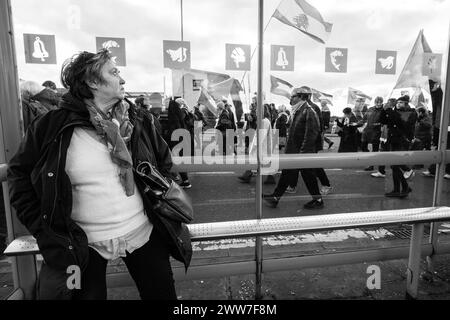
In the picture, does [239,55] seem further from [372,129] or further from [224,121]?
[372,129]

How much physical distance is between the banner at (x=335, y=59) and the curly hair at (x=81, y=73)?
1851 millimetres

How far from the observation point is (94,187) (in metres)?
1.62

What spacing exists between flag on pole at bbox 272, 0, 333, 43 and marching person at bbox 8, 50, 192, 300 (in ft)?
4.88

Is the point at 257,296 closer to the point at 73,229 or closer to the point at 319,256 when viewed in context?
the point at 319,256

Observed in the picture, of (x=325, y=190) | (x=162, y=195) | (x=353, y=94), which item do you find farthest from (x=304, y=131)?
(x=162, y=195)

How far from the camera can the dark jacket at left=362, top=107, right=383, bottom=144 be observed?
668 centimetres

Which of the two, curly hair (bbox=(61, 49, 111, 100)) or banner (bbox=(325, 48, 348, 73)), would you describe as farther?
banner (bbox=(325, 48, 348, 73))

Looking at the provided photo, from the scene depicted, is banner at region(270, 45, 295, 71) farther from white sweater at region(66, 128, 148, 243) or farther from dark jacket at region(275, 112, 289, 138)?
dark jacket at region(275, 112, 289, 138)

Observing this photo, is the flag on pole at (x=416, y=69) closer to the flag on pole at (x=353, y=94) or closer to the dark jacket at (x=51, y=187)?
the flag on pole at (x=353, y=94)

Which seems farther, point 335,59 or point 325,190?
point 325,190

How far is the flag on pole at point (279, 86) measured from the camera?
2.71 metres

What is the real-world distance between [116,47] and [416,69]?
264 cm

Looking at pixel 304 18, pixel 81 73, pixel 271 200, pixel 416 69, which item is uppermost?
pixel 304 18

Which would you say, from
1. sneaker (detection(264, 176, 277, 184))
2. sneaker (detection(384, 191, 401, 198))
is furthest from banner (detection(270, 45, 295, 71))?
sneaker (detection(384, 191, 401, 198))
